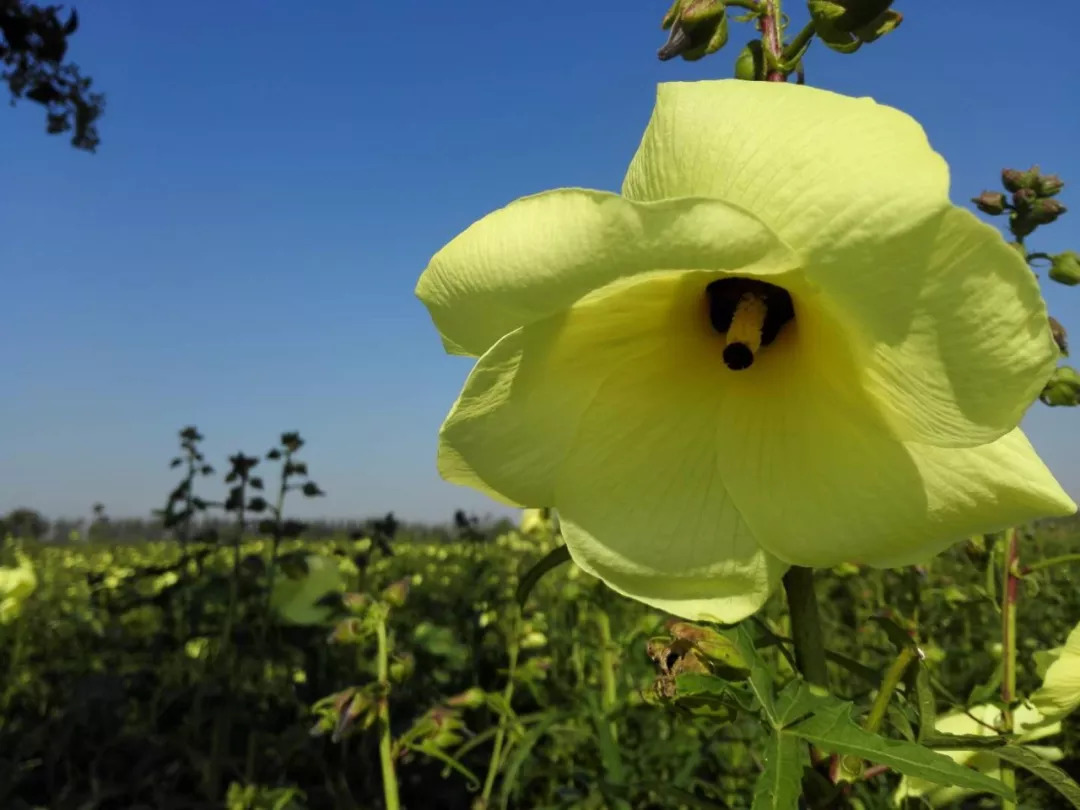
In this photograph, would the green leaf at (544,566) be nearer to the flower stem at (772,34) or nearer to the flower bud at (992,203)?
the flower stem at (772,34)

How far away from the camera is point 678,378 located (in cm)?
100

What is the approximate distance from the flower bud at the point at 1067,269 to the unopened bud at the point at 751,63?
0.77m

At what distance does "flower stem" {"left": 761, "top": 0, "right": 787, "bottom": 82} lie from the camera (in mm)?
782

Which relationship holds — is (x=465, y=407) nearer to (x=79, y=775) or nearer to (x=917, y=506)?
(x=917, y=506)

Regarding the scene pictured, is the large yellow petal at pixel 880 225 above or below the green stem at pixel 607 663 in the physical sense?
above

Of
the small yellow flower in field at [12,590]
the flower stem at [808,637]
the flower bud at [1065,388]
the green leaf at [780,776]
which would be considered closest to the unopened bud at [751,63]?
the flower stem at [808,637]

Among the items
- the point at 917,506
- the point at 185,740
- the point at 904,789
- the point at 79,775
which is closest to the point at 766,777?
the point at 917,506

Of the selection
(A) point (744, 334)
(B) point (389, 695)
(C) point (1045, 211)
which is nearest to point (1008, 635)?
(C) point (1045, 211)

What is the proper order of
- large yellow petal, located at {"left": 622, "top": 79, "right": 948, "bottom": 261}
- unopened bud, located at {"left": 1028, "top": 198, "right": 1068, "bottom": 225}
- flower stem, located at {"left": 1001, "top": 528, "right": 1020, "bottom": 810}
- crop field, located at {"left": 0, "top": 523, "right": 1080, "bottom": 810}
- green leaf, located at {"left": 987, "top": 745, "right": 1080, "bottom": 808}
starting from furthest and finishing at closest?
crop field, located at {"left": 0, "top": 523, "right": 1080, "bottom": 810}
unopened bud, located at {"left": 1028, "top": 198, "right": 1068, "bottom": 225}
flower stem, located at {"left": 1001, "top": 528, "right": 1020, "bottom": 810}
green leaf, located at {"left": 987, "top": 745, "right": 1080, "bottom": 808}
large yellow petal, located at {"left": 622, "top": 79, "right": 948, "bottom": 261}

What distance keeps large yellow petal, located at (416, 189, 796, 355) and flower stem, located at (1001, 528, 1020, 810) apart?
0.89m

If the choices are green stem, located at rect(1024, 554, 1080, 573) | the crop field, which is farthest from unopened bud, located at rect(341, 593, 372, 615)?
green stem, located at rect(1024, 554, 1080, 573)

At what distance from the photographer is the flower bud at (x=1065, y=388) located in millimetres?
1245

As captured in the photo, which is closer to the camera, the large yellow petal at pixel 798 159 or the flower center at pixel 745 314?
the large yellow petal at pixel 798 159

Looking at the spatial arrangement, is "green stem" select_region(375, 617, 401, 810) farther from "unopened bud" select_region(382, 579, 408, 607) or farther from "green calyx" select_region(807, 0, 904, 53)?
"green calyx" select_region(807, 0, 904, 53)
